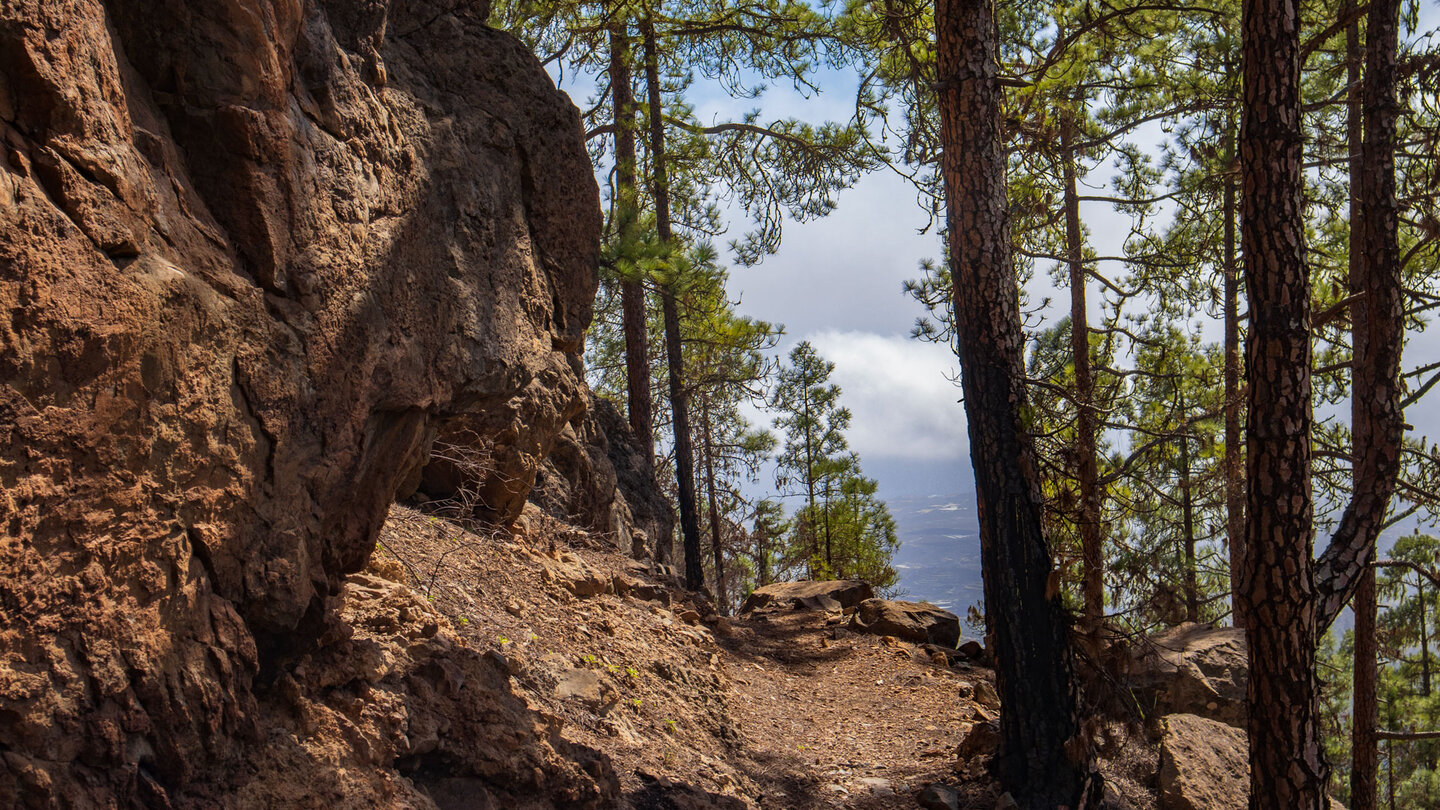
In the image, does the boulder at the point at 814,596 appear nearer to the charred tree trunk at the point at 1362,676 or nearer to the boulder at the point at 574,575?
the boulder at the point at 574,575

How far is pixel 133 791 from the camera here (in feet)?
8.14

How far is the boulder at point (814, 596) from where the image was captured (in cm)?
1213

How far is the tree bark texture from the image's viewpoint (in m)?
4.45

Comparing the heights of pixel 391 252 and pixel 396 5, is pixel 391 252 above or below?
below

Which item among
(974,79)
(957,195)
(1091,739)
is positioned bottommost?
(1091,739)

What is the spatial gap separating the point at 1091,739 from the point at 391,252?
516 cm

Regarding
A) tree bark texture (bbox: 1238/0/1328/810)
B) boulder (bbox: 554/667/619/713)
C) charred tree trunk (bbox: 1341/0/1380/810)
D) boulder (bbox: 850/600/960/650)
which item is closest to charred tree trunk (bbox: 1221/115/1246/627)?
charred tree trunk (bbox: 1341/0/1380/810)

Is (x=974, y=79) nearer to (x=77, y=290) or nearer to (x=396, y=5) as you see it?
(x=396, y=5)

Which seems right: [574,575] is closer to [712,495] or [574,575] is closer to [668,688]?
[668,688]

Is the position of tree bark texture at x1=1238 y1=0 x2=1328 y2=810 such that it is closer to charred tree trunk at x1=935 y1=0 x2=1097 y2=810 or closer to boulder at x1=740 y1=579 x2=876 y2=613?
charred tree trunk at x1=935 y1=0 x2=1097 y2=810

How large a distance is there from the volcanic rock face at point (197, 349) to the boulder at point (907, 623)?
6981mm

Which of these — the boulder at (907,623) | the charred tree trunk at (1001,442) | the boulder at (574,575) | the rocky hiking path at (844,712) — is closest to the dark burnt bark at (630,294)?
the rocky hiking path at (844,712)

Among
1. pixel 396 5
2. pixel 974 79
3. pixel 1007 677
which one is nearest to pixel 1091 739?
pixel 1007 677

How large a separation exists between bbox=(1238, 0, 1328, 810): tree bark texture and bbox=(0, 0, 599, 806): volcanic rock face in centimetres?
427
